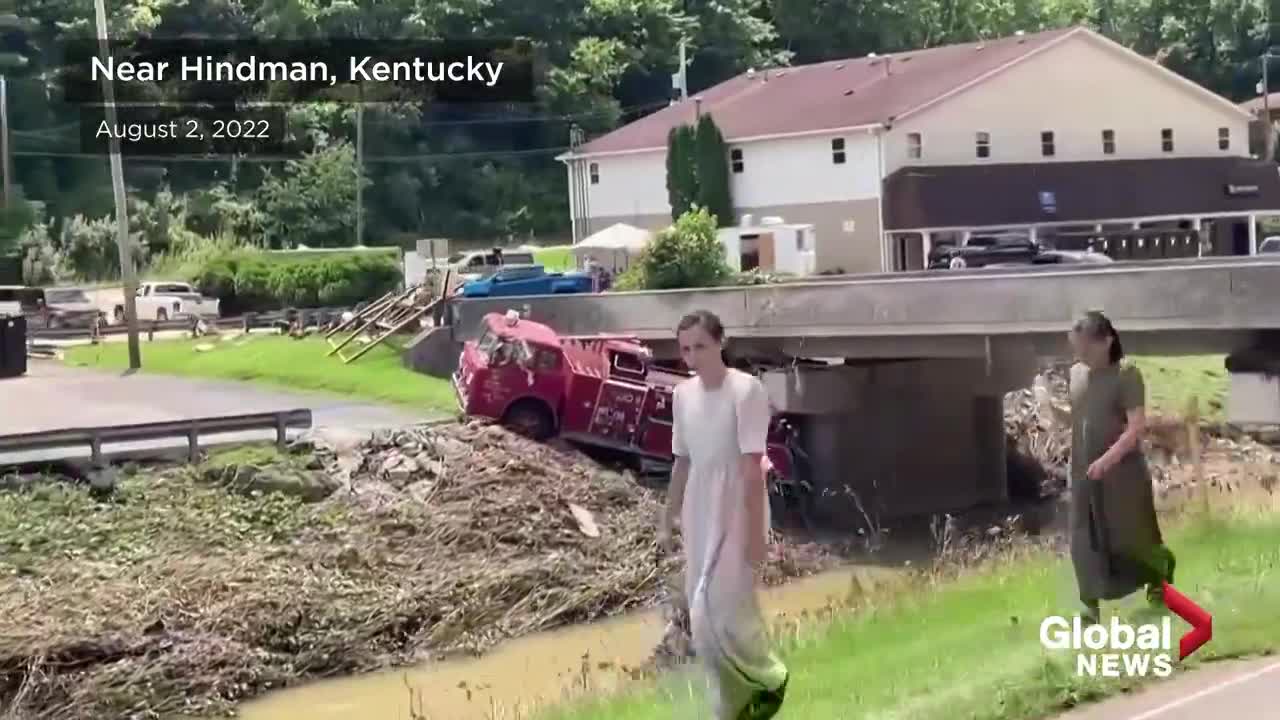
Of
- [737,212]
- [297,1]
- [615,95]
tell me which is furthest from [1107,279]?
[615,95]

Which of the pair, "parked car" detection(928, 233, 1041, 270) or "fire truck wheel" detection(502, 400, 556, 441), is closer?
"fire truck wheel" detection(502, 400, 556, 441)

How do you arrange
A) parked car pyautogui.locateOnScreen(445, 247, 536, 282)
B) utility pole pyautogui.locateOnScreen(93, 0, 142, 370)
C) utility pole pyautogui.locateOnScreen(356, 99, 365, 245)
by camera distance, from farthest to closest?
utility pole pyautogui.locateOnScreen(356, 99, 365, 245), parked car pyautogui.locateOnScreen(445, 247, 536, 282), utility pole pyautogui.locateOnScreen(93, 0, 142, 370)

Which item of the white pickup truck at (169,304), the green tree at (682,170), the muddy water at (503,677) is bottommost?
the muddy water at (503,677)

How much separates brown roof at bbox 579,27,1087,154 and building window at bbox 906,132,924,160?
1.00 m

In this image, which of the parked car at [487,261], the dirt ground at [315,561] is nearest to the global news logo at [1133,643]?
the dirt ground at [315,561]

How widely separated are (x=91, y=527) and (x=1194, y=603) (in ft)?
57.2

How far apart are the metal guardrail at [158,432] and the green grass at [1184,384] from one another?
53.8ft

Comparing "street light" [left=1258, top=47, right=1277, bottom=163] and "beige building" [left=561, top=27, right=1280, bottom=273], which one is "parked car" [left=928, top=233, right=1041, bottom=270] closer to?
"beige building" [left=561, top=27, right=1280, bottom=273]

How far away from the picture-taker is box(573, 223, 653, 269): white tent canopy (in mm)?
53094

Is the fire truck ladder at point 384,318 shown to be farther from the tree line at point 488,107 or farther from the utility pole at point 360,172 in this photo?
the utility pole at point 360,172

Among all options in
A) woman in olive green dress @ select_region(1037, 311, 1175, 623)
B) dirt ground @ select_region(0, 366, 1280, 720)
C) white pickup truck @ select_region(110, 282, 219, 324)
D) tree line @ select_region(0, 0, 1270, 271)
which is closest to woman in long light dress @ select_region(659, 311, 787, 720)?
woman in olive green dress @ select_region(1037, 311, 1175, 623)

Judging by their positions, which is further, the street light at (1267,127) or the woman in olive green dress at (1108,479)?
the street light at (1267,127)

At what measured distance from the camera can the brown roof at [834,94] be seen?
58594mm

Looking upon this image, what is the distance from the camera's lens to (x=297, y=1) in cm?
7325
